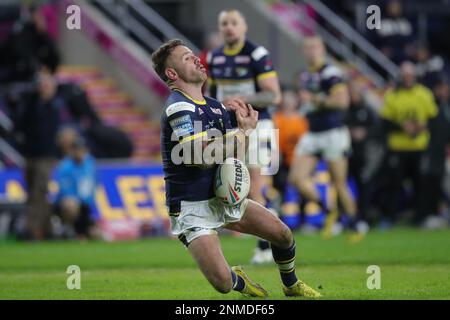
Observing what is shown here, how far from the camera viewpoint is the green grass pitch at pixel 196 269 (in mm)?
10266

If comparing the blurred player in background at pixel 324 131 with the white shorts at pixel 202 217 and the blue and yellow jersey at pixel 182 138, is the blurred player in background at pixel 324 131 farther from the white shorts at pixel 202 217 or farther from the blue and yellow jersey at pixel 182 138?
the white shorts at pixel 202 217

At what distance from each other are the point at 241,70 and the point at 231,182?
14.0 feet

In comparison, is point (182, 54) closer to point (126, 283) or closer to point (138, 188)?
point (126, 283)

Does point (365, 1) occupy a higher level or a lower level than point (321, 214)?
higher

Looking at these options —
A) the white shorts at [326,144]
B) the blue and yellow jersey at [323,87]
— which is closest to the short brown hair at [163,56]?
the blue and yellow jersey at [323,87]

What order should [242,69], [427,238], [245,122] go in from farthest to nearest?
[427,238] < [242,69] < [245,122]

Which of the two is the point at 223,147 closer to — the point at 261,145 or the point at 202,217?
the point at 202,217

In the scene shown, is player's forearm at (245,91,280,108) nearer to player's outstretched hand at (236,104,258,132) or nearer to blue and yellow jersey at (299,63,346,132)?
player's outstretched hand at (236,104,258,132)

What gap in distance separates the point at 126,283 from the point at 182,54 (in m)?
2.90

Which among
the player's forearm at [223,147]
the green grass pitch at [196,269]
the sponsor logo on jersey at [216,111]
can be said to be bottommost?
the green grass pitch at [196,269]

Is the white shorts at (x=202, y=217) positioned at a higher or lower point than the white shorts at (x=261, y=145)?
lower

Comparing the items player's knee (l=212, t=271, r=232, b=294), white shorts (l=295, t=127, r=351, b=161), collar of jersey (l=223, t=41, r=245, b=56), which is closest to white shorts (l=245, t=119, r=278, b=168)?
collar of jersey (l=223, t=41, r=245, b=56)

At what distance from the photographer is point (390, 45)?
78.4 ft

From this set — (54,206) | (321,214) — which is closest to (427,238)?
(321,214)
